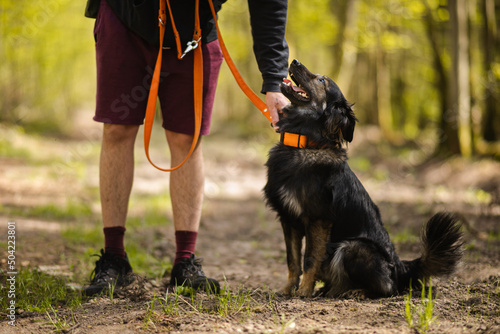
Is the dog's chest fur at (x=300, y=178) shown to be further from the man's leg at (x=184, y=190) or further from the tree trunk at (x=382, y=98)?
the tree trunk at (x=382, y=98)

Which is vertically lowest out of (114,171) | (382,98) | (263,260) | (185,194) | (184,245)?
(263,260)

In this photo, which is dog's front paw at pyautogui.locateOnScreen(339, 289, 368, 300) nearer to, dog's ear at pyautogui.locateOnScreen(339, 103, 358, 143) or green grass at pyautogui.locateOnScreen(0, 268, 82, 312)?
dog's ear at pyautogui.locateOnScreen(339, 103, 358, 143)

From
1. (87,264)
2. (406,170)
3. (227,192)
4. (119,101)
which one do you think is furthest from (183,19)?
(406,170)

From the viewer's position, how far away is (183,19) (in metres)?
2.96

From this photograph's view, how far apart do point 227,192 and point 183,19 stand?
5470 mm

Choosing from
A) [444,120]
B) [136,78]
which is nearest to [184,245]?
[136,78]

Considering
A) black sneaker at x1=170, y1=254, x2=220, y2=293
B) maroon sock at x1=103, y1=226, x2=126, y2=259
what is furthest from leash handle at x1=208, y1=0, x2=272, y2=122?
maroon sock at x1=103, y1=226, x2=126, y2=259

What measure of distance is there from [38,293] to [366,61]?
18.2 m

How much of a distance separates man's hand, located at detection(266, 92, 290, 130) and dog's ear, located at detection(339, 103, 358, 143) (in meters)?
0.43

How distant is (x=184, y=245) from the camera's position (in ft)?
10.2

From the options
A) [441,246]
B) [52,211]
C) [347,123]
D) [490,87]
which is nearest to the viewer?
[441,246]

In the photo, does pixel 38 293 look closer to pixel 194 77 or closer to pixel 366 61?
pixel 194 77

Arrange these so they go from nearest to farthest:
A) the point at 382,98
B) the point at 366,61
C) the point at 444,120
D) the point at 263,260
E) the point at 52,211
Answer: the point at 263,260 → the point at 52,211 → the point at 444,120 → the point at 382,98 → the point at 366,61

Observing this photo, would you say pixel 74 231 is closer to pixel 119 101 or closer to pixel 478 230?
pixel 119 101
